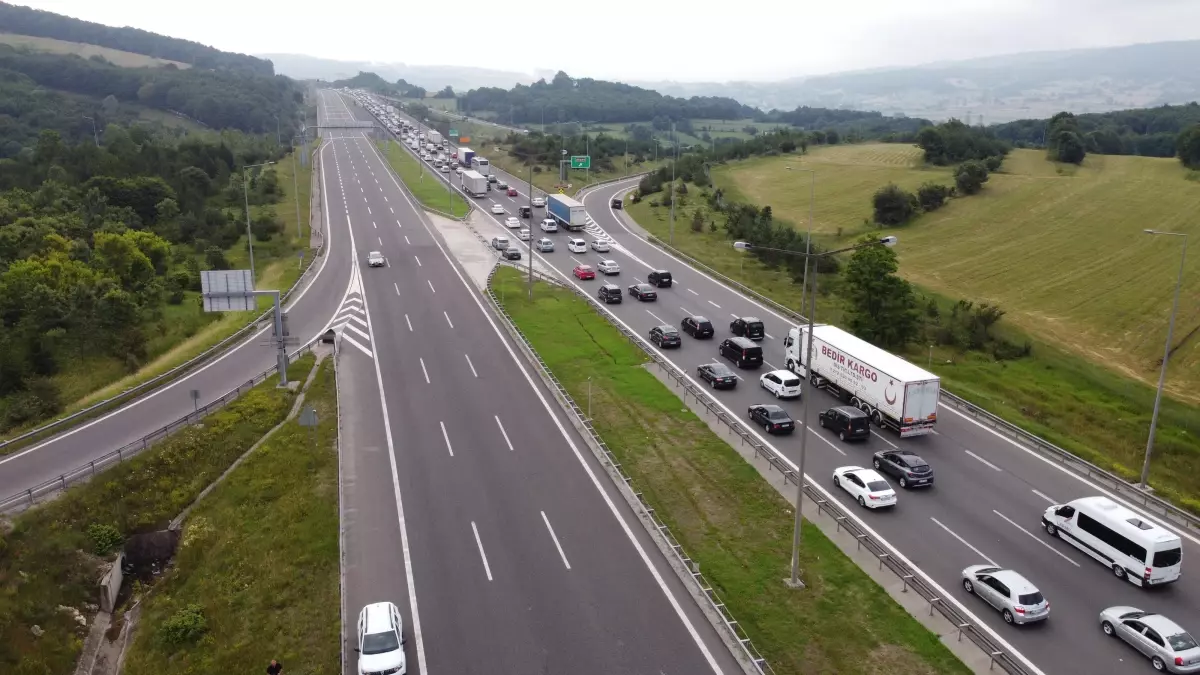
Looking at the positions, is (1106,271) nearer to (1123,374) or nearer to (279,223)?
(1123,374)

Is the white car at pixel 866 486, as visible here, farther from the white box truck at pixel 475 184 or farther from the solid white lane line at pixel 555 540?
the white box truck at pixel 475 184

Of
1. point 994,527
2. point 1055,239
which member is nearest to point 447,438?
point 994,527

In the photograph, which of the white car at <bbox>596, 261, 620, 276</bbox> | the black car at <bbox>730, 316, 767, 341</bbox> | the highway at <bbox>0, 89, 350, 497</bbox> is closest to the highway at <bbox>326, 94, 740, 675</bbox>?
the highway at <bbox>0, 89, 350, 497</bbox>

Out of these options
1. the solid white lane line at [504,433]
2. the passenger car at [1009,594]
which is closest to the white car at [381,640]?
the solid white lane line at [504,433]

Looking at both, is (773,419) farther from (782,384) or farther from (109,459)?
(109,459)

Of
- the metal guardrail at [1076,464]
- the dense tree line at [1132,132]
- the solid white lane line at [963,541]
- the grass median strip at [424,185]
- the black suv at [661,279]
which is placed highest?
the dense tree line at [1132,132]

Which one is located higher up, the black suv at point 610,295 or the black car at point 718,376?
the black suv at point 610,295

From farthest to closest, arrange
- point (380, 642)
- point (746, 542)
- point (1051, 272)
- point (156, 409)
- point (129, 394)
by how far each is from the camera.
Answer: point (1051, 272), point (129, 394), point (156, 409), point (746, 542), point (380, 642)
